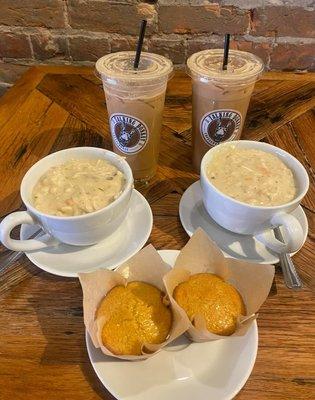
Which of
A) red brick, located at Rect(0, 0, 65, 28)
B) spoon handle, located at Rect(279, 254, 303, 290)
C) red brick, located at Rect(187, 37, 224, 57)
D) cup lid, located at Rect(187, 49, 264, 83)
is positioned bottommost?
spoon handle, located at Rect(279, 254, 303, 290)

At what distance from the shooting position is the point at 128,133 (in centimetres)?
95

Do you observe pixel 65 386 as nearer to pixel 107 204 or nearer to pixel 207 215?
pixel 107 204

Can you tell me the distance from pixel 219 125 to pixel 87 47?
750mm

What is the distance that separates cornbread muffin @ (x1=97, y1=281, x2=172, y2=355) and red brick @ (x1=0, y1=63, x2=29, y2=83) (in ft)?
3.89

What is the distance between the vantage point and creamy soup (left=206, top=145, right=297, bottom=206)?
2.64 ft

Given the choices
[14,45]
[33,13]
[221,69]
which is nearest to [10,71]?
[14,45]

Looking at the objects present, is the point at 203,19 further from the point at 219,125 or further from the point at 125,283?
the point at 125,283

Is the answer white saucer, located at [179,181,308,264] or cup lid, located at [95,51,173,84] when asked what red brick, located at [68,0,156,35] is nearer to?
cup lid, located at [95,51,173,84]

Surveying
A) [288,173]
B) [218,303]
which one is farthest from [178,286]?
[288,173]

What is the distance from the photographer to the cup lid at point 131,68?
0.89 metres

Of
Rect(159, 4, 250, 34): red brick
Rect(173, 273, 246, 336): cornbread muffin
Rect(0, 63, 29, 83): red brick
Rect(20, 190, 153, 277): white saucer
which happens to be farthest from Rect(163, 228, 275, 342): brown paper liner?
Rect(0, 63, 29, 83): red brick

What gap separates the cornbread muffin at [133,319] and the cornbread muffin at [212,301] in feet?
0.12

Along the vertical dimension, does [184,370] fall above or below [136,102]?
below

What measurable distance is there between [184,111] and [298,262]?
592 mm
